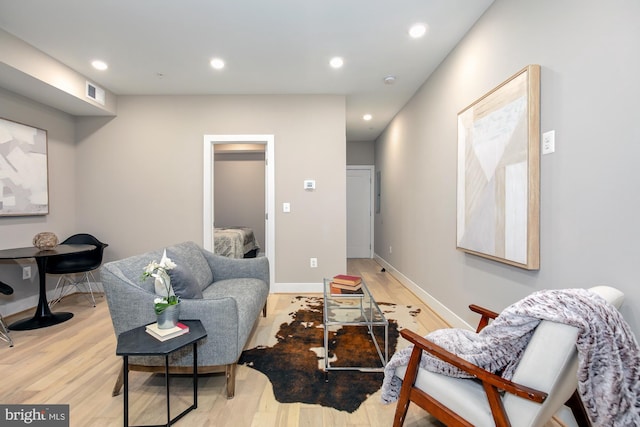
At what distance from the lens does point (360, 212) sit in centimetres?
644

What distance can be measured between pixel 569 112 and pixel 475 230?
1.03 metres

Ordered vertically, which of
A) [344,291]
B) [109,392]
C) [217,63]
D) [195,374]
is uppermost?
[217,63]

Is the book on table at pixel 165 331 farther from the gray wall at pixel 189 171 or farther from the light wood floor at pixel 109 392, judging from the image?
the gray wall at pixel 189 171

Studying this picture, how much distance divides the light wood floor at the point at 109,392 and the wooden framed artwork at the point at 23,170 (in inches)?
53.3

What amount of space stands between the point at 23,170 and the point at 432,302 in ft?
15.5

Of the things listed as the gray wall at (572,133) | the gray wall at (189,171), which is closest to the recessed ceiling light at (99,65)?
the gray wall at (189,171)

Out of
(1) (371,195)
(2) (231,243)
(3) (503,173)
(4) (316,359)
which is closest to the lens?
(3) (503,173)

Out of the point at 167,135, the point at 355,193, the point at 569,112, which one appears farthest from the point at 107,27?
the point at 355,193

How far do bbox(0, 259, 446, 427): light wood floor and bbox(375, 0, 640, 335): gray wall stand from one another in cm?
104

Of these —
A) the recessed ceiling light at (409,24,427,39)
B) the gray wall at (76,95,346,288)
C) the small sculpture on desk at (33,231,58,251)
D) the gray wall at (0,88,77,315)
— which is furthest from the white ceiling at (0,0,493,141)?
the small sculpture on desk at (33,231,58,251)

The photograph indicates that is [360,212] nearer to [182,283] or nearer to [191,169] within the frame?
[191,169]

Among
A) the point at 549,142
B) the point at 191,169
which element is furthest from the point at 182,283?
the point at 191,169

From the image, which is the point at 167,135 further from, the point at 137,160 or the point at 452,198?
the point at 452,198

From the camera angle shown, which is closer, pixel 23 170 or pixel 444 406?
pixel 444 406
